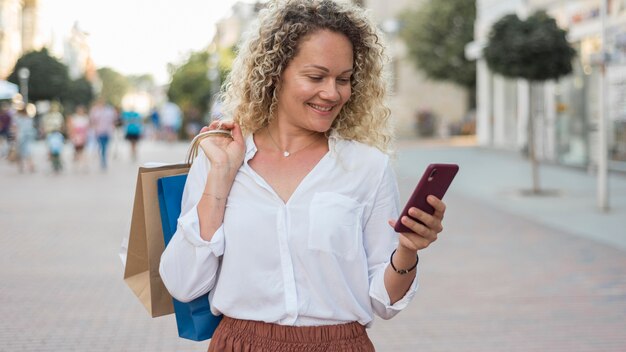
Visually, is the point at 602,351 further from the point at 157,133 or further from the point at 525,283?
the point at 157,133

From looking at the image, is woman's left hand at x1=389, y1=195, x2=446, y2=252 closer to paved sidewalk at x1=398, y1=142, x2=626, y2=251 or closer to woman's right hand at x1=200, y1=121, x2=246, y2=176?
woman's right hand at x1=200, y1=121, x2=246, y2=176

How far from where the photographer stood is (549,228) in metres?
10.5

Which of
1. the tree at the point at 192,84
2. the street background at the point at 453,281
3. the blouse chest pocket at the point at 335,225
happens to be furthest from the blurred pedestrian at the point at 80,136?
the tree at the point at 192,84

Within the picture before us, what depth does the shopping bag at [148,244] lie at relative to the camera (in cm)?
238

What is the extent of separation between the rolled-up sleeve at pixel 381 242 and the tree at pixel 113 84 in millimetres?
119747

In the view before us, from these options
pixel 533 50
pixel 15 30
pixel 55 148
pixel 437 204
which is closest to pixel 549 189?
pixel 533 50

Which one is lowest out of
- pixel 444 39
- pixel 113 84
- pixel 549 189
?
pixel 549 189

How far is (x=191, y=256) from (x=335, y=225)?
1.23 ft

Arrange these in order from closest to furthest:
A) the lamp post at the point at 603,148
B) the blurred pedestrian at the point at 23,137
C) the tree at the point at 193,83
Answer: the lamp post at the point at 603,148, the blurred pedestrian at the point at 23,137, the tree at the point at 193,83

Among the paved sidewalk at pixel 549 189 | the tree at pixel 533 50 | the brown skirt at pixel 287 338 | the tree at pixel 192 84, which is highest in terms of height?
the tree at pixel 192 84

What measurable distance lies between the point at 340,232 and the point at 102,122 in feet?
65.5

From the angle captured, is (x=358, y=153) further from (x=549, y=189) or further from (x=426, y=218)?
(x=549, y=189)

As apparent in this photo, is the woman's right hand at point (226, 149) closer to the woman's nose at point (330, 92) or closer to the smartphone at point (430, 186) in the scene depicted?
the woman's nose at point (330, 92)

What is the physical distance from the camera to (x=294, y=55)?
231cm
